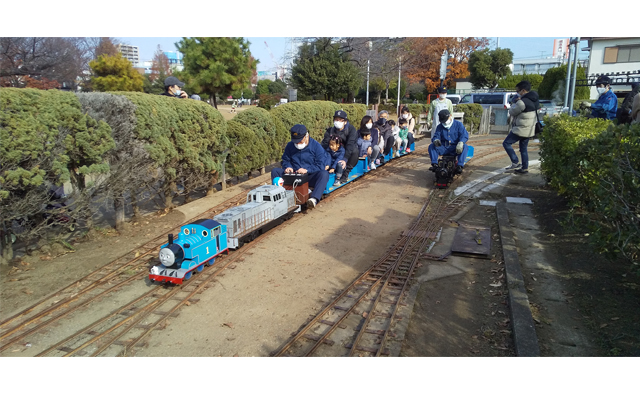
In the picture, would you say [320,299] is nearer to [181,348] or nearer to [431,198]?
[181,348]

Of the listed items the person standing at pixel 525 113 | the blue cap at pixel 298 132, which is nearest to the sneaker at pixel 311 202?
the blue cap at pixel 298 132

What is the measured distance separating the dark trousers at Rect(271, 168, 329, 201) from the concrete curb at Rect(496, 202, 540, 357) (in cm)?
378

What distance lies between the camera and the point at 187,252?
5.86 meters

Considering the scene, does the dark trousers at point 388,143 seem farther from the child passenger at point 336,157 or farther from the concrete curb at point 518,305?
the concrete curb at point 518,305

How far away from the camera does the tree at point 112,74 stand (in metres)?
24.7

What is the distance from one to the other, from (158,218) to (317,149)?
377 cm

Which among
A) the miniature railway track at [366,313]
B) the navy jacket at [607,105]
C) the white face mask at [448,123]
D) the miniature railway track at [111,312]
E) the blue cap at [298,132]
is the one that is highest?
the navy jacket at [607,105]

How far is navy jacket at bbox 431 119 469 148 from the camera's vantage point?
38.4 feet

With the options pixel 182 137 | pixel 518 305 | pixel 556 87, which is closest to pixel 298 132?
pixel 182 137

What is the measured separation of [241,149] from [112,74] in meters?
18.9

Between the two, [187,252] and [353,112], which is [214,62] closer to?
[353,112]

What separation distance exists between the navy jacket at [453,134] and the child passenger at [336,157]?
2929 mm

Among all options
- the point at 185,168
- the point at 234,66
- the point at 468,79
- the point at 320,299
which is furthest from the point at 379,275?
the point at 468,79

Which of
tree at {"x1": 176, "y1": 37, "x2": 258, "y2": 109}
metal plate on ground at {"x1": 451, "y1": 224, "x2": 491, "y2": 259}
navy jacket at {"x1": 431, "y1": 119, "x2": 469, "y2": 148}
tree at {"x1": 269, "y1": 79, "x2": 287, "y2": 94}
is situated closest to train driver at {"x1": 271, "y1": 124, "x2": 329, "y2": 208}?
metal plate on ground at {"x1": 451, "y1": 224, "x2": 491, "y2": 259}
